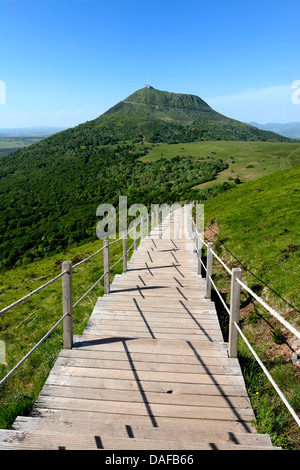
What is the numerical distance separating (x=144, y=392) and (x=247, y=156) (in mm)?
64993

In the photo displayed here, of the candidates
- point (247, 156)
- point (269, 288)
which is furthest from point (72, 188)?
point (269, 288)

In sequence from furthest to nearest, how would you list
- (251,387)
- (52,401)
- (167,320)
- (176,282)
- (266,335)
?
(176,282) < (266,335) < (167,320) < (251,387) < (52,401)

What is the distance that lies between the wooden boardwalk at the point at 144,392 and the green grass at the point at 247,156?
36.6 meters

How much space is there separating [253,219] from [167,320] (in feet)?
30.4

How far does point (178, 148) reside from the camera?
328 feet

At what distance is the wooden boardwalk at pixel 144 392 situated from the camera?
231 centimetres

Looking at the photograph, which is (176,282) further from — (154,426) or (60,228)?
(60,228)

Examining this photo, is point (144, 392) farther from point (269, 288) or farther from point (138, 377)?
point (269, 288)

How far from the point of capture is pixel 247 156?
202ft

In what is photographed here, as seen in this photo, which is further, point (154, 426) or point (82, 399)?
point (82, 399)

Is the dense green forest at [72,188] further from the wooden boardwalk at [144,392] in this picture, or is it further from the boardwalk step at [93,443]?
the boardwalk step at [93,443]

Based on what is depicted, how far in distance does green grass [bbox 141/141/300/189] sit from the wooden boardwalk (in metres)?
36.6

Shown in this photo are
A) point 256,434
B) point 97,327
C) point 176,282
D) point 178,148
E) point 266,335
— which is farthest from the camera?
point 178,148

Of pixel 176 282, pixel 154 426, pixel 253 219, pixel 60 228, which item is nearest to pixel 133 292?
pixel 176 282
